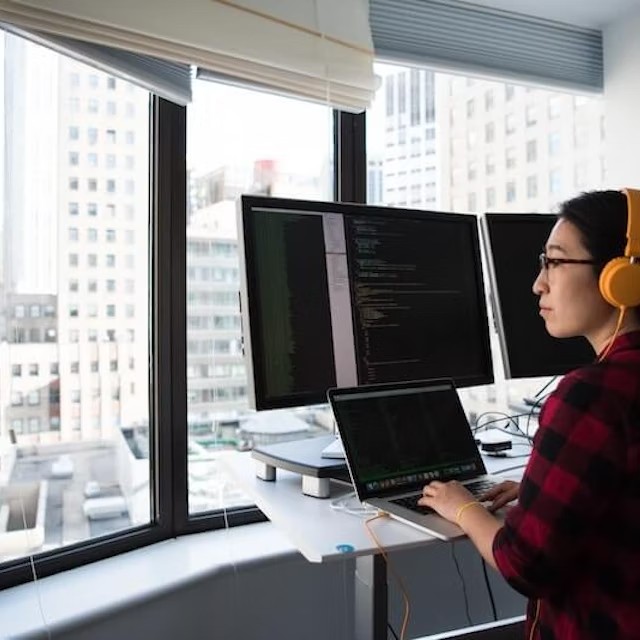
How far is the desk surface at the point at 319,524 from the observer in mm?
1013

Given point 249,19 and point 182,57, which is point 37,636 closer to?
point 182,57

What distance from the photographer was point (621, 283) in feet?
3.04

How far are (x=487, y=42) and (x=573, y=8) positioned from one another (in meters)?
0.35

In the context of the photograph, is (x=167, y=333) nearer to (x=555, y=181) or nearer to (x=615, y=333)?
(x=615, y=333)

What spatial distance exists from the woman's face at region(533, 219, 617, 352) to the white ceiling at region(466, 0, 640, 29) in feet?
4.97

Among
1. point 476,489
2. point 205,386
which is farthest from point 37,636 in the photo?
point 476,489

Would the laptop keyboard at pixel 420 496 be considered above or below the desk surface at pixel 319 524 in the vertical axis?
above

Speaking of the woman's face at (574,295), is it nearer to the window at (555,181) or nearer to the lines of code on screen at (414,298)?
the lines of code on screen at (414,298)

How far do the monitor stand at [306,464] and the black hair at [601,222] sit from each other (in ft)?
1.99

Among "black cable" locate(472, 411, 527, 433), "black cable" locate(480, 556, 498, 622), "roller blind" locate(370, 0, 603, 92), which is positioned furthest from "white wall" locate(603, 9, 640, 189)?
"black cable" locate(480, 556, 498, 622)

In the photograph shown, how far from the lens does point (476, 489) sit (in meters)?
1.22

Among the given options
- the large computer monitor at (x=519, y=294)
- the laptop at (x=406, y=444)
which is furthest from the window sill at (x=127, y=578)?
the large computer monitor at (x=519, y=294)

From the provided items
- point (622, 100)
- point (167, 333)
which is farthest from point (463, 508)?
point (622, 100)

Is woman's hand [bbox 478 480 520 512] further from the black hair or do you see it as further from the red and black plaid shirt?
the black hair
